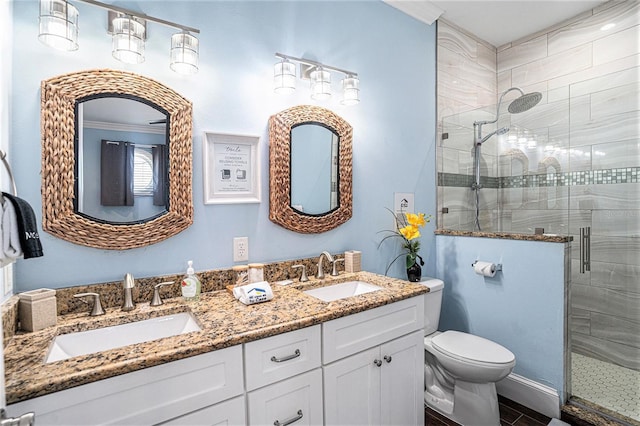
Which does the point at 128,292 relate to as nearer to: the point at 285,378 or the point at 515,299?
the point at 285,378

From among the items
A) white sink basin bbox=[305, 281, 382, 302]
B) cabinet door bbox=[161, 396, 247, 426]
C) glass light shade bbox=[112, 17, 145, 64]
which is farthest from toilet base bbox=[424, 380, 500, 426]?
glass light shade bbox=[112, 17, 145, 64]

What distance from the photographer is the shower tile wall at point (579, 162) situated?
7.39 feet

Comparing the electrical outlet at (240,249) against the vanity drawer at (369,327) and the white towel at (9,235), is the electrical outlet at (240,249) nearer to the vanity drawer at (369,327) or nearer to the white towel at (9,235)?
the vanity drawer at (369,327)

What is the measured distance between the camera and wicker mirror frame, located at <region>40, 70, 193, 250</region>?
127 centimetres

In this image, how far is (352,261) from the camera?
6.80ft

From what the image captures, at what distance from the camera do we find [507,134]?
101 inches

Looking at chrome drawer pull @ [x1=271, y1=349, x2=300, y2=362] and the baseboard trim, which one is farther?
the baseboard trim

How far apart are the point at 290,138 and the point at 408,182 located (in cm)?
105

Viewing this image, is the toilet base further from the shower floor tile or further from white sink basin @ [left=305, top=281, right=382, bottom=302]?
white sink basin @ [left=305, top=281, right=382, bottom=302]

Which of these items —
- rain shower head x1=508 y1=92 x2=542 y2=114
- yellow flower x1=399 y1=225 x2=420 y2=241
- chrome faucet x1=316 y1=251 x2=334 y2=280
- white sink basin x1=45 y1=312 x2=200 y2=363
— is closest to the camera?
white sink basin x1=45 y1=312 x2=200 y2=363

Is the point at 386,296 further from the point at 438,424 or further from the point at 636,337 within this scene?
the point at 636,337

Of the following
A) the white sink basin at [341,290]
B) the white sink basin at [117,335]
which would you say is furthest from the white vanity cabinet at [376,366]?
the white sink basin at [117,335]

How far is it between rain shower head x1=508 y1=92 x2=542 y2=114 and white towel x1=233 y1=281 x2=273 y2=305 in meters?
2.31

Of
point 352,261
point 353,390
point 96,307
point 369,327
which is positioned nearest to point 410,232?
point 352,261
